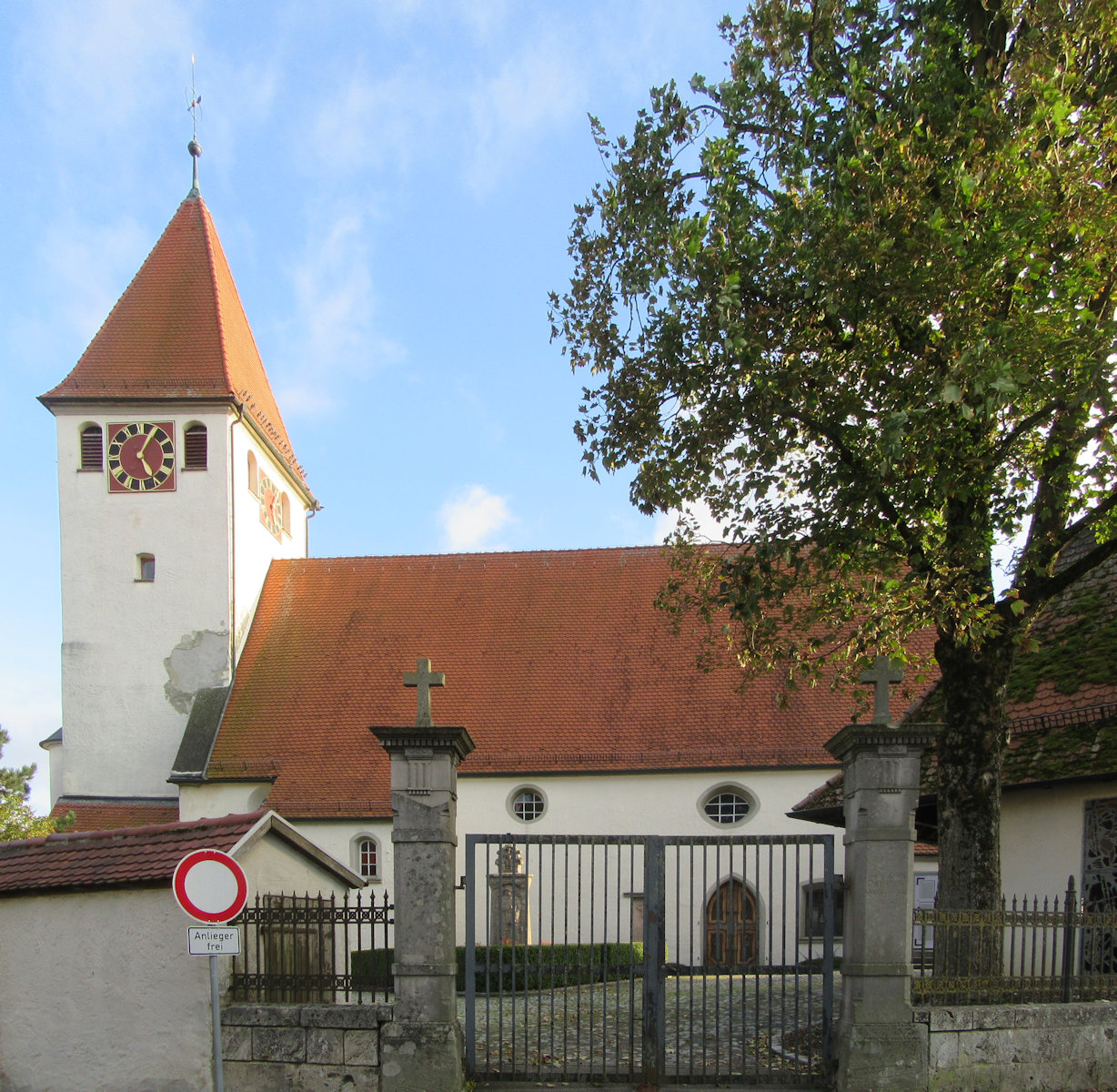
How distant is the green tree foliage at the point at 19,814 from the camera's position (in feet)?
68.6

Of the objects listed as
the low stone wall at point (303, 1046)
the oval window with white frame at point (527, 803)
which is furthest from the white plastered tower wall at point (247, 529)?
the low stone wall at point (303, 1046)

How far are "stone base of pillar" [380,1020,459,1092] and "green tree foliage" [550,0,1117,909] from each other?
409cm

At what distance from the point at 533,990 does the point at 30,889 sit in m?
7.06

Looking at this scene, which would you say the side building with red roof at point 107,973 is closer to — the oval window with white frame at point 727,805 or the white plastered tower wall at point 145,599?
the oval window with white frame at point 727,805

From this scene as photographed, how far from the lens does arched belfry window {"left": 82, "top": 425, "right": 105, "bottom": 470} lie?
81.2 feet

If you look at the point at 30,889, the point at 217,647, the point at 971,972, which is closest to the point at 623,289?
the point at 971,972

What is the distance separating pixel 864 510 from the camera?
32.7 feet

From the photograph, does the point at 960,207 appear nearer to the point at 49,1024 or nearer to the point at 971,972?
the point at 971,972

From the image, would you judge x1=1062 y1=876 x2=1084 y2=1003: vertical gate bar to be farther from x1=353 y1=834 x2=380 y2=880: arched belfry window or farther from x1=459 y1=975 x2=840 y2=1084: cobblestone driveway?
x1=353 y1=834 x2=380 y2=880: arched belfry window

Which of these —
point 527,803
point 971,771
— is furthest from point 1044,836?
point 527,803

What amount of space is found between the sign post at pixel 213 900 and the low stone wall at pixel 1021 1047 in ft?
15.4

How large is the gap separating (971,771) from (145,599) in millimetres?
18968

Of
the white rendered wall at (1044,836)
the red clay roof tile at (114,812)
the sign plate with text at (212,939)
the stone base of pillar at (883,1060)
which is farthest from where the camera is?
the red clay roof tile at (114,812)

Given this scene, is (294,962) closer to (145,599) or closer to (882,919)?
(882,919)
